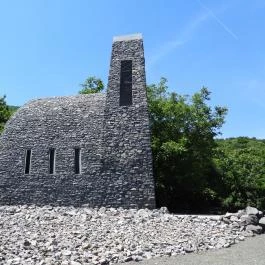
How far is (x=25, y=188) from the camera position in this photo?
19812 millimetres

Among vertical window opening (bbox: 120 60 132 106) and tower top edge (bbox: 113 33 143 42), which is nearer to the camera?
vertical window opening (bbox: 120 60 132 106)

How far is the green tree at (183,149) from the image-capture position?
22656 mm

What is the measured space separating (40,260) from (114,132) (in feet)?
30.7

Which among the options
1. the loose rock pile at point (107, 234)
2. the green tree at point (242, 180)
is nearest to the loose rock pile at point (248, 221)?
the loose rock pile at point (107, 234)

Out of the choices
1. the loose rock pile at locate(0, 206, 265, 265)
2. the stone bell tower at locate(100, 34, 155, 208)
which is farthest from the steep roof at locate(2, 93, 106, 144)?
the loose rock pile at locate(0, 206, 265, 265)

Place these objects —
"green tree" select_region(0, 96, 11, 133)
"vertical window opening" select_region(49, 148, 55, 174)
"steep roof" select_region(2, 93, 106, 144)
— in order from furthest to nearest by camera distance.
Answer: "green tree" select_region(0, 96, 11, 133)
"steep roof" select_region(2, 93, 106, 144)
"vertical window opening" select_region(49, 148, 55, 174)

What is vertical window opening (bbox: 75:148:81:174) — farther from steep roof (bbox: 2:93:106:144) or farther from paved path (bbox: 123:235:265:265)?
paved path (bbox: 123:235:265:265)

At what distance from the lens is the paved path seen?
34.4 feet

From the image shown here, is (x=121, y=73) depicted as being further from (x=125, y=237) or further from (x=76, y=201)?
(x=125, y=237)

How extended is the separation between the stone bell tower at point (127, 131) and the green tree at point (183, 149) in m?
3.76

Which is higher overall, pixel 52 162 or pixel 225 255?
pixel 52 162

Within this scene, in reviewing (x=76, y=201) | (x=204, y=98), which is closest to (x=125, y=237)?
(x=76, y=201)

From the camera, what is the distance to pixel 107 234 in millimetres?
13047

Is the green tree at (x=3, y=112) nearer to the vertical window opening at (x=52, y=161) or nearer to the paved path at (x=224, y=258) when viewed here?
the vertical window opening at (x=52, y=161)
